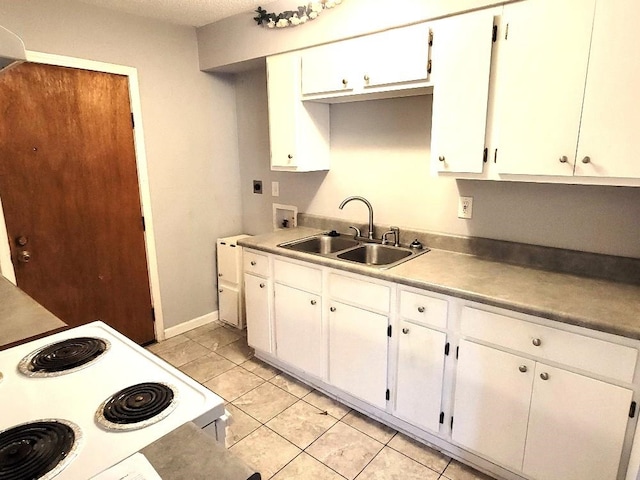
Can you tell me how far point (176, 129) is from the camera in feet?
10.0

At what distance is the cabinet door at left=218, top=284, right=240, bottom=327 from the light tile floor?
1.79 feet

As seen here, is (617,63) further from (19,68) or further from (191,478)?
(19,68)

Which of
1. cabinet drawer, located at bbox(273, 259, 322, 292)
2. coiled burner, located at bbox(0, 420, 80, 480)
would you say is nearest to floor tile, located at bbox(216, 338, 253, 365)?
cabinet drawer, located at bbox(273, 259, 322, 292)

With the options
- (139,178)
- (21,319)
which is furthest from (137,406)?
(139,178)

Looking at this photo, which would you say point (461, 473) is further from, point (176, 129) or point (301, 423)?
point (176, 129)

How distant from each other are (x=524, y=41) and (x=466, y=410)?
164 cm

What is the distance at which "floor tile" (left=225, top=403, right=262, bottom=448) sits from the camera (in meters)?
2.10

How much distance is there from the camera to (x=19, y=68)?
7.44 feet

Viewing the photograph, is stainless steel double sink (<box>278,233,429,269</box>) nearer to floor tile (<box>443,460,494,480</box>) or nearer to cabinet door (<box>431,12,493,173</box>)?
cabinet door (<box>431,12,493,173</box>)

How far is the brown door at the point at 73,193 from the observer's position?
2.34 metres

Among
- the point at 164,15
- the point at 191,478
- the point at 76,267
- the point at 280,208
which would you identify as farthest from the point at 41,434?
the point at 164,15

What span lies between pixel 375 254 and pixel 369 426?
3.35 ft

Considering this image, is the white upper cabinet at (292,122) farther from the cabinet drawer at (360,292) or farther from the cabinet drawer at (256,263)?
the cabinet drawer at (360,292)

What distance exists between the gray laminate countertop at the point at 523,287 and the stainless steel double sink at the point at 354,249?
0.51ft
